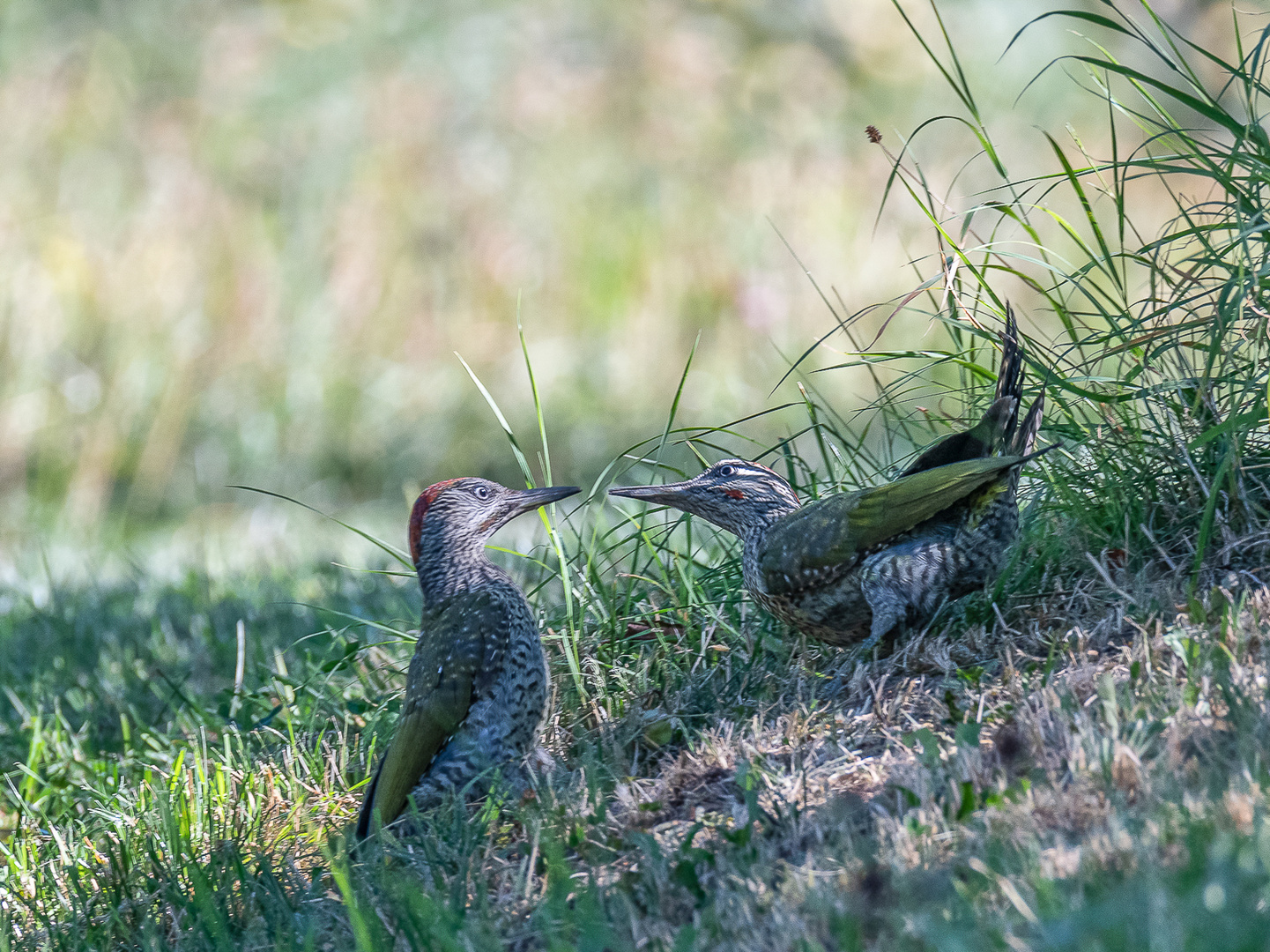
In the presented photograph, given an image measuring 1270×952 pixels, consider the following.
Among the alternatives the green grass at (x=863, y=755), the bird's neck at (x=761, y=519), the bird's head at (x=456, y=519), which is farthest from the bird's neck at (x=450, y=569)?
the bird's neck at (x=761, y=519)

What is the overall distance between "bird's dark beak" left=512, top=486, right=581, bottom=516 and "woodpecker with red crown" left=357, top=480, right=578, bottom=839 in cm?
2

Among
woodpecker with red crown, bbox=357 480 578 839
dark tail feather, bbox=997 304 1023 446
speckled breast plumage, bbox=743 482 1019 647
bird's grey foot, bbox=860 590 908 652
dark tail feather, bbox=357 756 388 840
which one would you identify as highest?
dark tail feather, bbox=997 304 1023 446

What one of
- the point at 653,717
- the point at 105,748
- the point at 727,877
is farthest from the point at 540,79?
the point at 727,877

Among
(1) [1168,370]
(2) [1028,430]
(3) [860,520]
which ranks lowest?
(3) [860,520]

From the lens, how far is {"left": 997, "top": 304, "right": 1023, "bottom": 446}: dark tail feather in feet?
11.4

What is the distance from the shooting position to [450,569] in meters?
3.96

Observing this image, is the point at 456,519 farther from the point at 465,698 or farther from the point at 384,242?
the point at 384,242

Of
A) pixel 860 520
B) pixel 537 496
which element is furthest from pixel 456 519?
pixel 860 520

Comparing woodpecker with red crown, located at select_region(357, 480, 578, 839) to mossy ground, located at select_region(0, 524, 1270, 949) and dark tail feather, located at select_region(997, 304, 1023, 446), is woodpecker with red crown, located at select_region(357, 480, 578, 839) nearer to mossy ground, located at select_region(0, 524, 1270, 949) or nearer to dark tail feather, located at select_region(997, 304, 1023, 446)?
mossy ground, located at select_region(0, 524, 1270, 949)

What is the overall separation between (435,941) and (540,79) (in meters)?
10.9

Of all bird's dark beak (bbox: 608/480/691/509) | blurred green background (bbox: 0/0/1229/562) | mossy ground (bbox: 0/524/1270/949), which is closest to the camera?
mossy ground (bbox: 0/524/1270/949)

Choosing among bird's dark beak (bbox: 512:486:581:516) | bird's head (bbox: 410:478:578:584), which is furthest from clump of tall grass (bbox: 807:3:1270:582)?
bird's head (bbox: 410:478:578:584)

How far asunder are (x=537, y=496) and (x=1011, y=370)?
1463 millimetres

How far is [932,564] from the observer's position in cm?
346
